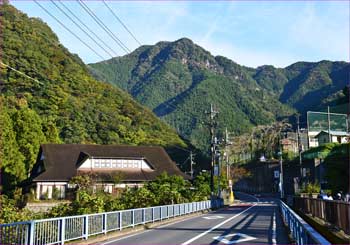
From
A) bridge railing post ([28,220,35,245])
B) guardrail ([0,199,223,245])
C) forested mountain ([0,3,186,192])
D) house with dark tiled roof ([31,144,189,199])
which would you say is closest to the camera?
guardrail ([0,199,223,245])

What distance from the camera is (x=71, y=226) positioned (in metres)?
14.3

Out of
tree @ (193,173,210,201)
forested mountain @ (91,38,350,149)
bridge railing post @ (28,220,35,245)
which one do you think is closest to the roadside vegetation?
tree @ (193,173,210,201)

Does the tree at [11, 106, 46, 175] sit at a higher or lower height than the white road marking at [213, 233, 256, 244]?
higher

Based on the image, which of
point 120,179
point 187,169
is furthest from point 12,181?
point 187,169

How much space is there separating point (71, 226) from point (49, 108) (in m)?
65.5

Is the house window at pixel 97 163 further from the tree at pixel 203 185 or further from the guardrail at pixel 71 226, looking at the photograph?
the guardrail at pixel 71 226

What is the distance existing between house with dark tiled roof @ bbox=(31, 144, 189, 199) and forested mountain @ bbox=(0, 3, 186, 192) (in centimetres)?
463

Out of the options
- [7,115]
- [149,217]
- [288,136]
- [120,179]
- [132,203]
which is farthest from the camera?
[288,136]

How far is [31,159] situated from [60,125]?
20.2 meters

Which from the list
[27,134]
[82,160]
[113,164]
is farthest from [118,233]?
[27,134]

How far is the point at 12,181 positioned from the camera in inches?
2019

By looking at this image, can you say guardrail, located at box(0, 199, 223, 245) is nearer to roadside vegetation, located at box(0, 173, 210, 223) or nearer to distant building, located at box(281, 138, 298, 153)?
roadside vegetation, located at box(0, 173, 210, 223)

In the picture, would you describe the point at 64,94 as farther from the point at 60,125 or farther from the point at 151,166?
the point at 151,166

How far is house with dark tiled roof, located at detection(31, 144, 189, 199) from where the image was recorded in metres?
46.2
